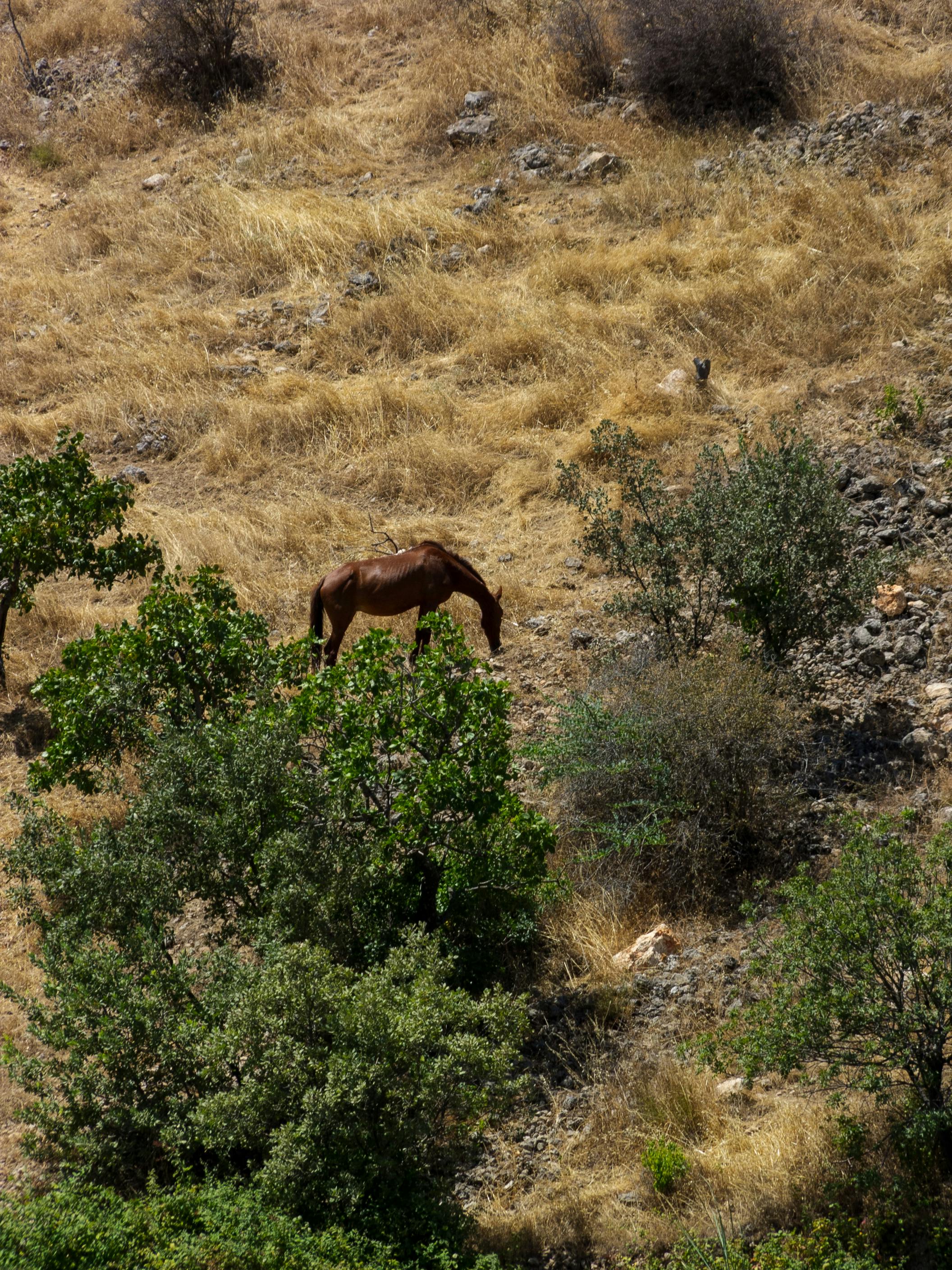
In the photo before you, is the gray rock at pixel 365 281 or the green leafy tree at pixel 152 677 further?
the gray rock at pixel 365 281

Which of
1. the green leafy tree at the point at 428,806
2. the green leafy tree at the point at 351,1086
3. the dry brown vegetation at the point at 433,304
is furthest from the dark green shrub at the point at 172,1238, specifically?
the dry brown vegetation at the point at 433,304

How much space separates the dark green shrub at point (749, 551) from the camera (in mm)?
8188

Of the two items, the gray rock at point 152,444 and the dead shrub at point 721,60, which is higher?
the dead shrub at point 721,60

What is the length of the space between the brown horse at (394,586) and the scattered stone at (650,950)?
10.6 feet

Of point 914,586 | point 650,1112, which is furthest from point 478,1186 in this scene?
point 914,586

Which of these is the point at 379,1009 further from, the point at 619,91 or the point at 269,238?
the point at 619,91

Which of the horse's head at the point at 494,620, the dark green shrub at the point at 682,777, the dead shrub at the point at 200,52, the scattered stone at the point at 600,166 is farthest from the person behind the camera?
the dead shrub at the point at 200,52

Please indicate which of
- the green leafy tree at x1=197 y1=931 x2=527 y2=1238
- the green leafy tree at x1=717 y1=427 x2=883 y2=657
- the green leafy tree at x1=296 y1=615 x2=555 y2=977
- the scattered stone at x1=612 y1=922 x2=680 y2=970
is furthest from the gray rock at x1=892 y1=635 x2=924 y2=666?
the green leafy tree at x1=197 y1=931 x2=527 y2=1238

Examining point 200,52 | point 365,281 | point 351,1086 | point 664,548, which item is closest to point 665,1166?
point 351,1086

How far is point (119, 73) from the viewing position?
21.3 m

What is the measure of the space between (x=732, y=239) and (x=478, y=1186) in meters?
11.8

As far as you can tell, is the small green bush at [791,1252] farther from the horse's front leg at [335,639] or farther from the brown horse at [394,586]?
the horse's front leg at [335,639]

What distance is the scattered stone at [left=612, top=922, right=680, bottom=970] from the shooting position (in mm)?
6551

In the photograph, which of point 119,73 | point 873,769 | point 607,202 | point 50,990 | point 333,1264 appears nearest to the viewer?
point 333,1264
